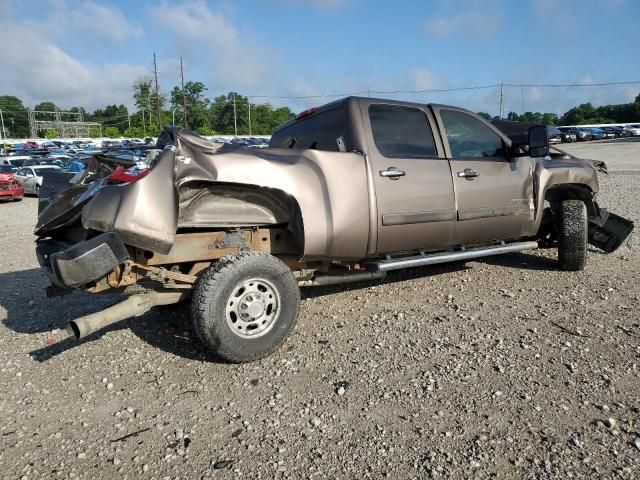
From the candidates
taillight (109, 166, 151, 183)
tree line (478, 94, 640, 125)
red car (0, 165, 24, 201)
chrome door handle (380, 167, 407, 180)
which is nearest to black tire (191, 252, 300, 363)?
taillight (109, 166, 151, 183)

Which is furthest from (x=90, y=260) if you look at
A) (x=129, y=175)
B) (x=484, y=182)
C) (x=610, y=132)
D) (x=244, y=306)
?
(x=610, y=132)

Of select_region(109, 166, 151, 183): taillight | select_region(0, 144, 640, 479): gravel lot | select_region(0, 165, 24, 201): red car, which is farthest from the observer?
select_region(0, 165, 24, 201): red car

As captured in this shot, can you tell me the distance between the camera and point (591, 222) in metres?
6.18

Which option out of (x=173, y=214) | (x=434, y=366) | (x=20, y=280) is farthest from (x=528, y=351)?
(x=20, y=280)

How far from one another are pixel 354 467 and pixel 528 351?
6.09 feet

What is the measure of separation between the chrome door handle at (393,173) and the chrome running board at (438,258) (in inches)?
29.5

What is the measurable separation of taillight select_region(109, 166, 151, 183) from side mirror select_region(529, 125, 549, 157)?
3.72 m

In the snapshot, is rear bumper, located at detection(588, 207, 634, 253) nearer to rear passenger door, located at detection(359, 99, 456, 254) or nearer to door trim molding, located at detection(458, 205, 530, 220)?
door trim molding, located at detection(458, 205, 530, 220)

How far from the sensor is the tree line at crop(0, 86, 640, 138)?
8156 cm

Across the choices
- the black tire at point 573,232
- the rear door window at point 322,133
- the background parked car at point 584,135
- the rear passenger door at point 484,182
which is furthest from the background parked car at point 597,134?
the rear door window at point 322,133

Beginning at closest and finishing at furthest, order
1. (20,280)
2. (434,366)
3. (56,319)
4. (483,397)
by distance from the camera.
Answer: (483,397), (434,366), (56,319), (20,280)

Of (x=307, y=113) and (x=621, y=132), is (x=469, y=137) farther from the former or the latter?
(x=621, y=132)

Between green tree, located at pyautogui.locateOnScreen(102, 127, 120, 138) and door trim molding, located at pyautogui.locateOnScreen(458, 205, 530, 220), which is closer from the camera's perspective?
door trim molding, located at pyautogui.locateOnScreen(458, 205, 530, 220)

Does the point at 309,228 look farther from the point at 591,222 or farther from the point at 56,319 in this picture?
the point at 591,222
